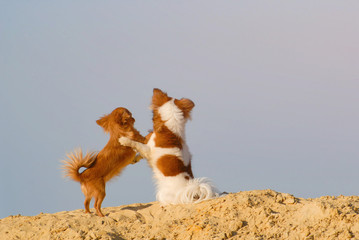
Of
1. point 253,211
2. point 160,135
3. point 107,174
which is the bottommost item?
point 253,211

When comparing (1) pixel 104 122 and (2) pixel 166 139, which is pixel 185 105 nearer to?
(2) pixel 166 139

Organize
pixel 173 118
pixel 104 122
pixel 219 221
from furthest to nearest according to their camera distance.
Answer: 1. pixel 104 122
2. pixel 173 118
3. pixel 219 221

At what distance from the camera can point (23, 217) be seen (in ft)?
31.1

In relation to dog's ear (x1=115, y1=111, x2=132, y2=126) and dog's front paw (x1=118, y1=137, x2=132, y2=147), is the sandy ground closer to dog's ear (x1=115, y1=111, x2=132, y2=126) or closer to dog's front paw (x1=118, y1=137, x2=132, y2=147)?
dog's front paw (x1=118, y1=137, x2=132, y2=147)

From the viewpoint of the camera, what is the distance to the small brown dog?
8.88 meters

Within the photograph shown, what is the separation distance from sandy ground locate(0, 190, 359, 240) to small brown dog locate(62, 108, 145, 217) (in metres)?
0.50

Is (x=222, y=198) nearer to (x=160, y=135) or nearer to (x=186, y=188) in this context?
(x=186, y=188)

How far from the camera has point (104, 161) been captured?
8.94 m

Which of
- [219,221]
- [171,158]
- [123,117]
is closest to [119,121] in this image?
[123,117]

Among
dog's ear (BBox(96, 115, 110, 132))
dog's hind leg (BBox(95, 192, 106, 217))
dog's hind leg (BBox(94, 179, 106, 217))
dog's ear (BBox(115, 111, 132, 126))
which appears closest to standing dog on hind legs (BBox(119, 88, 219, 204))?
dog's ear (BBox(115, 111, 132, 126))

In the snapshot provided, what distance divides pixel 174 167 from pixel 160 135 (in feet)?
2.06

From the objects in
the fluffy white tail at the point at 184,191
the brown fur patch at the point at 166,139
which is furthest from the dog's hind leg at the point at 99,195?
the brown fur patch at the point at 166,139

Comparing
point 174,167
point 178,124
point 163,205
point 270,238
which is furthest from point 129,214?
point 270,238

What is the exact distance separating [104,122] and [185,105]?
1.52m
